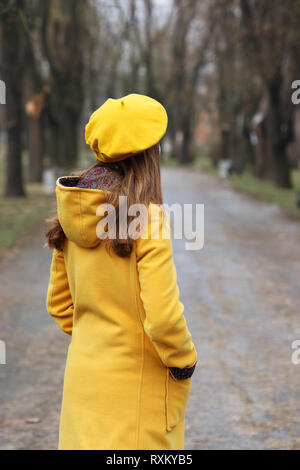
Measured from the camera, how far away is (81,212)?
2.62 meters

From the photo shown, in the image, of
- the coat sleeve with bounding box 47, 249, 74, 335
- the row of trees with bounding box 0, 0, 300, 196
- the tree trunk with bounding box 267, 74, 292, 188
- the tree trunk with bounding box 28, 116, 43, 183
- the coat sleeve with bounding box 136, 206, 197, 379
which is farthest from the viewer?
the tree trunk with bounding box 28, 116, 43, 183

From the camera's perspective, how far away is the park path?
16.5ft

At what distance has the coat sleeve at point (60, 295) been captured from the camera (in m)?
2.94

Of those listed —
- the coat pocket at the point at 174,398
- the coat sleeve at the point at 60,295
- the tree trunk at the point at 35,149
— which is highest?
the coat sleeve at the point at 60,295

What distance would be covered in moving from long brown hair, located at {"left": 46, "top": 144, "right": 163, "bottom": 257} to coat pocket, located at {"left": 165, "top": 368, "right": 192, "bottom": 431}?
52cm

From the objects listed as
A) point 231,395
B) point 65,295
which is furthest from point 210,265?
point 65,295

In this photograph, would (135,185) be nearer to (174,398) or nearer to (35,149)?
(174,398)

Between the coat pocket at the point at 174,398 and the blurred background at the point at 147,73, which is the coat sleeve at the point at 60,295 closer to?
the coat pocket at the point at 174,398

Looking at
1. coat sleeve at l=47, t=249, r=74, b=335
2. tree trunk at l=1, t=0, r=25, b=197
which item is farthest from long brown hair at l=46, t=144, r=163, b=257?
tree trunk at l=1, t=0, r=25, b=197

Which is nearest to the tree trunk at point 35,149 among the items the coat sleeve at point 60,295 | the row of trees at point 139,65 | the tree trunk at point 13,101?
the row of trees at point 139,65

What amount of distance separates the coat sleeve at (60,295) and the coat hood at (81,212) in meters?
0.29

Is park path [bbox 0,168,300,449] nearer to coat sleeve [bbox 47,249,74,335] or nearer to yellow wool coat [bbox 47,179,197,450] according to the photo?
coat sleeve [bbox 47,249,74,335]

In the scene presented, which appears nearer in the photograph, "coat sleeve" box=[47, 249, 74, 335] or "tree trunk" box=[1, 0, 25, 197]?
"coat sleeve" box=[47, 249, 74, 335]

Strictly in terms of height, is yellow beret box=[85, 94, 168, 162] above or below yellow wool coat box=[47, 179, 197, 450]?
above
